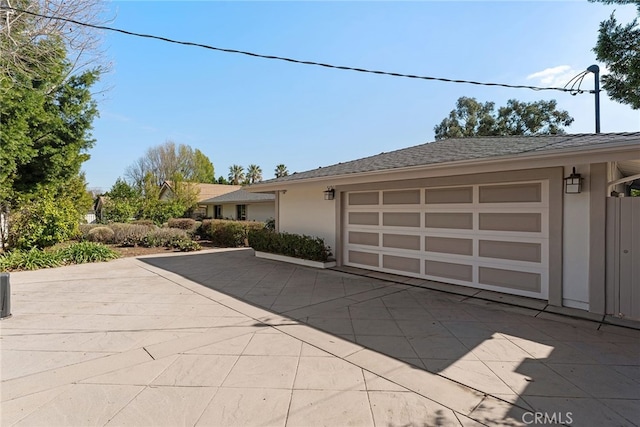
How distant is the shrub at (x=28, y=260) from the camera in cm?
873

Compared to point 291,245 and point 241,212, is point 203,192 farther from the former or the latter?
point 291,245

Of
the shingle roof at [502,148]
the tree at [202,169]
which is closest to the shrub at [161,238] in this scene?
the shingle roof at [502,148]

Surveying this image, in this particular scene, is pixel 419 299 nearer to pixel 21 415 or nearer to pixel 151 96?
pixel 21 415

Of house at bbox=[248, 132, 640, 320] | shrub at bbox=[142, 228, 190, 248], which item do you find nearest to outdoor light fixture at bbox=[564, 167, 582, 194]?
house at bbox=[248, 132, 640, 320]

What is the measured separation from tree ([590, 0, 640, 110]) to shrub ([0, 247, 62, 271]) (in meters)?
14.7

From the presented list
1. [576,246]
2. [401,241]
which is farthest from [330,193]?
[576,246]

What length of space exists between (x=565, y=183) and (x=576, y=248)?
3.47ft

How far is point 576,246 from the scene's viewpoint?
501 cm

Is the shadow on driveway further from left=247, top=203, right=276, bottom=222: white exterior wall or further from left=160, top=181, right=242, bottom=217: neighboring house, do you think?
left=160, top=181, right=242, bottom=217: neighboring house

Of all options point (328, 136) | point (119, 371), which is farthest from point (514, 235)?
point (328, 136)

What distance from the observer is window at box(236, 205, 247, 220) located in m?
23.1

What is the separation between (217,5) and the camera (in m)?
6.84

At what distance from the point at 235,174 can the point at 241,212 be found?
29936mm

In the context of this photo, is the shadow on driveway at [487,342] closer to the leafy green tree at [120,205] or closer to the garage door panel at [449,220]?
the garage door panel at [449,220]
